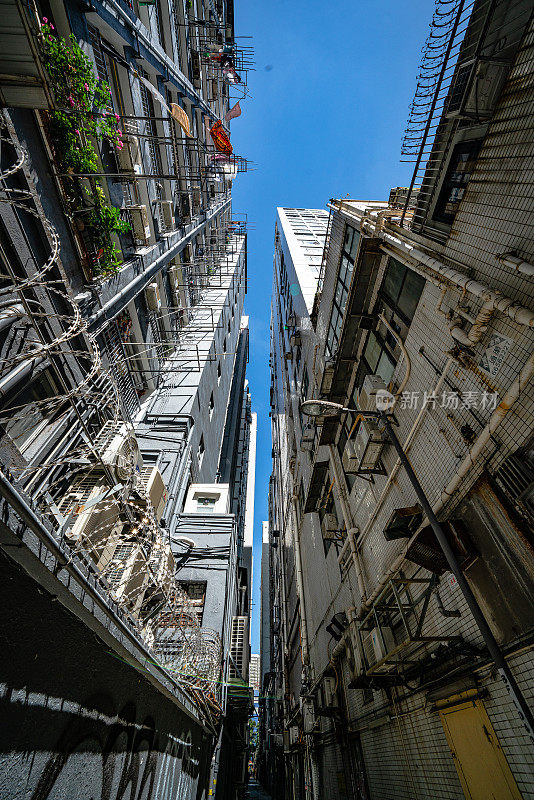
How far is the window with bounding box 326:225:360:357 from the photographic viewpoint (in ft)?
35.9

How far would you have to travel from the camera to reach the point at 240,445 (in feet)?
191

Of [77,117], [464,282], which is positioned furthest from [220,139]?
[464,282]

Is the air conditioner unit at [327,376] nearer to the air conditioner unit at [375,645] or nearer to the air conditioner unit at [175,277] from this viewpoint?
the air conditioner unit at [375,645]

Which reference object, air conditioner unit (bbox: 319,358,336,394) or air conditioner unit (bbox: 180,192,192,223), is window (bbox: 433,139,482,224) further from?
air conditioner unit (bbox: 180,192,192,223)

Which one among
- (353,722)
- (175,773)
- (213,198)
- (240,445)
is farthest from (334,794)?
(240,445)

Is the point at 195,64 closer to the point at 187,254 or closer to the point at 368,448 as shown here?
the point at 187,254

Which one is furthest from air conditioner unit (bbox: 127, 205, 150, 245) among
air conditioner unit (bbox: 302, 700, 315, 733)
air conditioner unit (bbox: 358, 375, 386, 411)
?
air conditioner unit (bbox: 302, 700, 315, 733)

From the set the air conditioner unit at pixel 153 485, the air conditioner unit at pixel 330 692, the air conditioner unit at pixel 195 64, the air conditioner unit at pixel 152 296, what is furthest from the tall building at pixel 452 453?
the air conditioner unit at pixel 195 64

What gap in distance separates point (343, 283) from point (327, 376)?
3344mm

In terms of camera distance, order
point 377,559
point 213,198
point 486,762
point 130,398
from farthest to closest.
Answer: point 213,198
point 130,398
point 377,559
point 486,762

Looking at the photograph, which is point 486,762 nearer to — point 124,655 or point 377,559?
point 377,559

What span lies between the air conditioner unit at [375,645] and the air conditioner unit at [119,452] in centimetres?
704

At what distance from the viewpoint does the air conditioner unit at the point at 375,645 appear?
A: 7215 millimetres

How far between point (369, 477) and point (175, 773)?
784 cm
